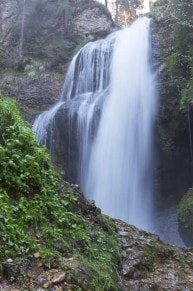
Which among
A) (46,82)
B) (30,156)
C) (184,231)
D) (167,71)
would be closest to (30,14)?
(46,82)

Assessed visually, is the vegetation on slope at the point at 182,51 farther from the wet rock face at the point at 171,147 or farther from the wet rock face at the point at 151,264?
the wet rock face at the point at 151,264

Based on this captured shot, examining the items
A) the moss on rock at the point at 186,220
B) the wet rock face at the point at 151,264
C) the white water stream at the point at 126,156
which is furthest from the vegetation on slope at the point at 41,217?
the white water stream at the point at 126,156

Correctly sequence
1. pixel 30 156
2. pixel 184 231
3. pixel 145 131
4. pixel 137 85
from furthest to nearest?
pixel 137 85
pixel 145 131
pixel 184 231
pixel 30 156

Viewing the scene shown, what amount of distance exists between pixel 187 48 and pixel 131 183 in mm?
5637

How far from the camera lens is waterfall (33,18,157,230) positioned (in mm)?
14005

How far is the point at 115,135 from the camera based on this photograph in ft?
49.4

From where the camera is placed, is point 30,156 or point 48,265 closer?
point 48,265

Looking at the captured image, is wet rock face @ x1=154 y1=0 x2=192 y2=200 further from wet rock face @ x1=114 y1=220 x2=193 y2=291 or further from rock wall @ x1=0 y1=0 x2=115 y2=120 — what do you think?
wet rock face @ x1=114 y1=220 x2=193 y2=291

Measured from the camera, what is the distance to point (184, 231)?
11578 millimetres

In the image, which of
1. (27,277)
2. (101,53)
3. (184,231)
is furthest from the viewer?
(101,53)

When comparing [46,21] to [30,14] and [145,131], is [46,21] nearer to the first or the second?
[30,14]

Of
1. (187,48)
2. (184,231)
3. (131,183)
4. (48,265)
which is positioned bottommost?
(184,231)

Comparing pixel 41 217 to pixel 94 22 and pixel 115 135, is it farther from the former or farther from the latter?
pixel 94 22

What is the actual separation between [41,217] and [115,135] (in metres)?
10.6
